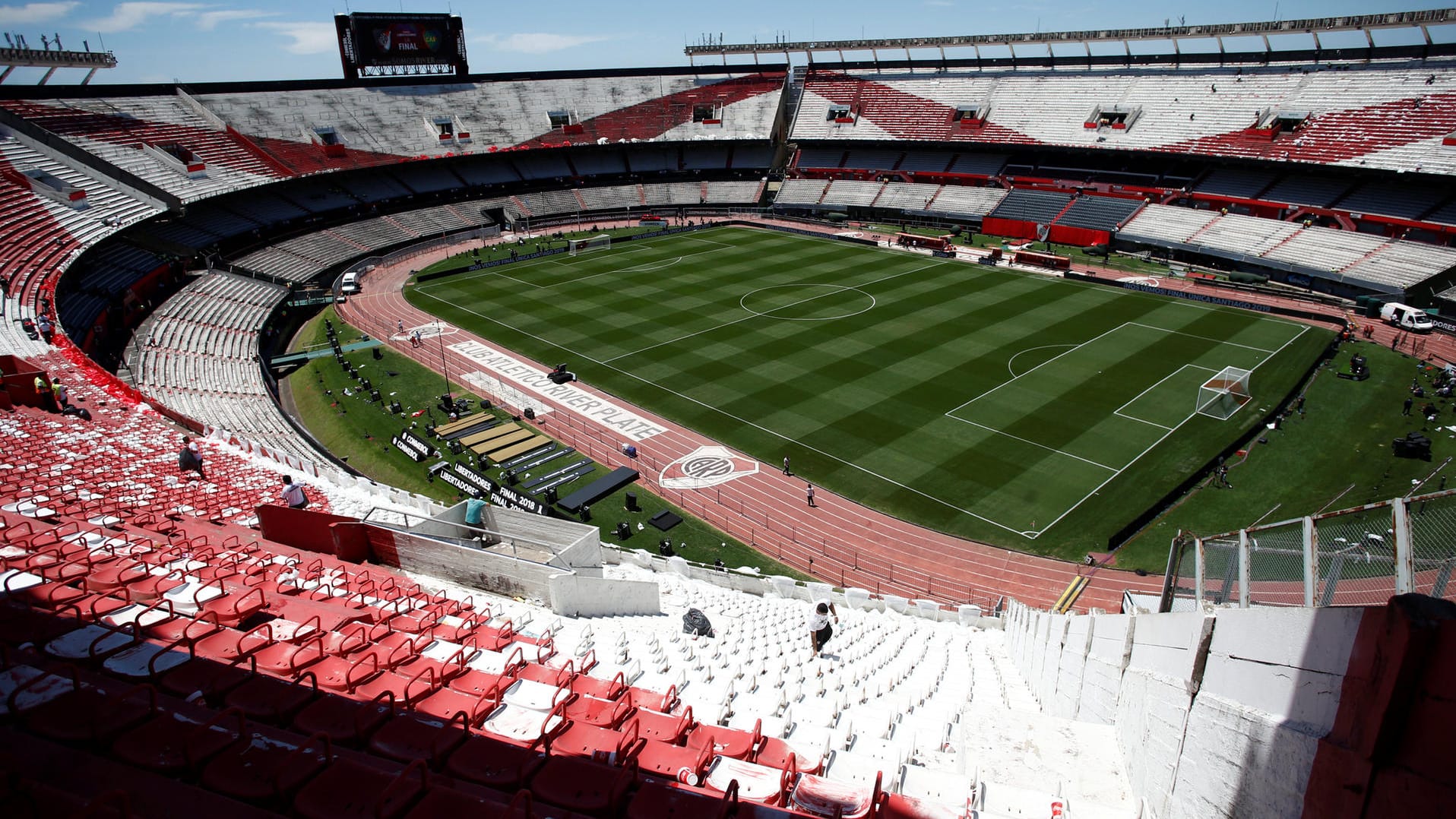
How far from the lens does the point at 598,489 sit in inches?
1241

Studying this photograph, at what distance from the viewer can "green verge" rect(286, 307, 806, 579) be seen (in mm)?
28828

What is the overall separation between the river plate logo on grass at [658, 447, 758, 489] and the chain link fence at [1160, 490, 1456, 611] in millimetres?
26013

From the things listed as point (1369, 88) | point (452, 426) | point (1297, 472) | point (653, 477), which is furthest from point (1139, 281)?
point (452, 426)

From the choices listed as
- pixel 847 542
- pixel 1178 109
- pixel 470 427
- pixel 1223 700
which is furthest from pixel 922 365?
pixel 1178 109

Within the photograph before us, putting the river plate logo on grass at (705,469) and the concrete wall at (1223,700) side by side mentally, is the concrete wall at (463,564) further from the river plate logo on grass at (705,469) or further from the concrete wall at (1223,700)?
the river plate logo on grass at (705,469)

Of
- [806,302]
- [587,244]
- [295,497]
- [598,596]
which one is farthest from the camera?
[587,244]

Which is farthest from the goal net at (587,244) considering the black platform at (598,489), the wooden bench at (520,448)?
the black platform at (598,489)

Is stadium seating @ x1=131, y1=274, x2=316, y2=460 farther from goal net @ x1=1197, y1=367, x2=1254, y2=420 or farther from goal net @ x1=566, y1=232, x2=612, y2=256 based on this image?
goal net @ x1=1197, y1=367, x2=1254, y2=420

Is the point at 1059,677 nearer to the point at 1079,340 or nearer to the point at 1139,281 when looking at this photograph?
the point at 1079,340

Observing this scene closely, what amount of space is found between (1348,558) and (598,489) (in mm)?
27446

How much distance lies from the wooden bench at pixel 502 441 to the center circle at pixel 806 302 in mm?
21726

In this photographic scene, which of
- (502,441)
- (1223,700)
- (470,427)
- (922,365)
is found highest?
(1223,700)

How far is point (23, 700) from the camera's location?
264 inches

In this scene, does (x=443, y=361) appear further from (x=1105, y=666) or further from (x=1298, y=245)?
(x=1298, y=245)
